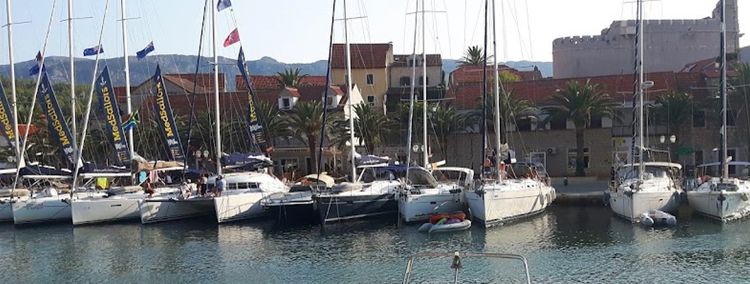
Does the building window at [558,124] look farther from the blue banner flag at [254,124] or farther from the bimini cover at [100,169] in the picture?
the bimini cover at [100,169]

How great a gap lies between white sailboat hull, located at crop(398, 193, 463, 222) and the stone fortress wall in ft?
144

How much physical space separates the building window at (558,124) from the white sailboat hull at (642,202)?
64.4 feet

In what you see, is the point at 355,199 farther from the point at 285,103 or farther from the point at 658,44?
the point at 658,44

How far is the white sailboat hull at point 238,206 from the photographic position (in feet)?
146

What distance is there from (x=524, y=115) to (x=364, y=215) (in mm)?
23539

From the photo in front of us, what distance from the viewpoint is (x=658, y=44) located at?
8094 cm

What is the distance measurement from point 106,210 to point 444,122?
1056 inches

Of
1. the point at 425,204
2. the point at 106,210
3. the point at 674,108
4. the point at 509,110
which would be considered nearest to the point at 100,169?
the point at 106,210

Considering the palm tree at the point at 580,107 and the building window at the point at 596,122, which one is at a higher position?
the palm tree at the point at 580,107

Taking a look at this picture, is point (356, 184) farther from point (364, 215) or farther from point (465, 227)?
point (465, 227)

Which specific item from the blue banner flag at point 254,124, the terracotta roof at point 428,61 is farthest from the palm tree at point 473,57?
the blue banner flag at point 254,124

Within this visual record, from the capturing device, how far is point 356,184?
43.8m

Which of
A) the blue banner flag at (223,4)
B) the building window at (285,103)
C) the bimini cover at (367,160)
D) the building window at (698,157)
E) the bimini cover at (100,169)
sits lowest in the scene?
the building window at (698,157)

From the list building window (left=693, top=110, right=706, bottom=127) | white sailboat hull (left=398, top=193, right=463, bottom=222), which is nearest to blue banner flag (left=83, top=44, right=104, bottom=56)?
white sailboat hull (left=398, top=193, right=463, bottom=222)
